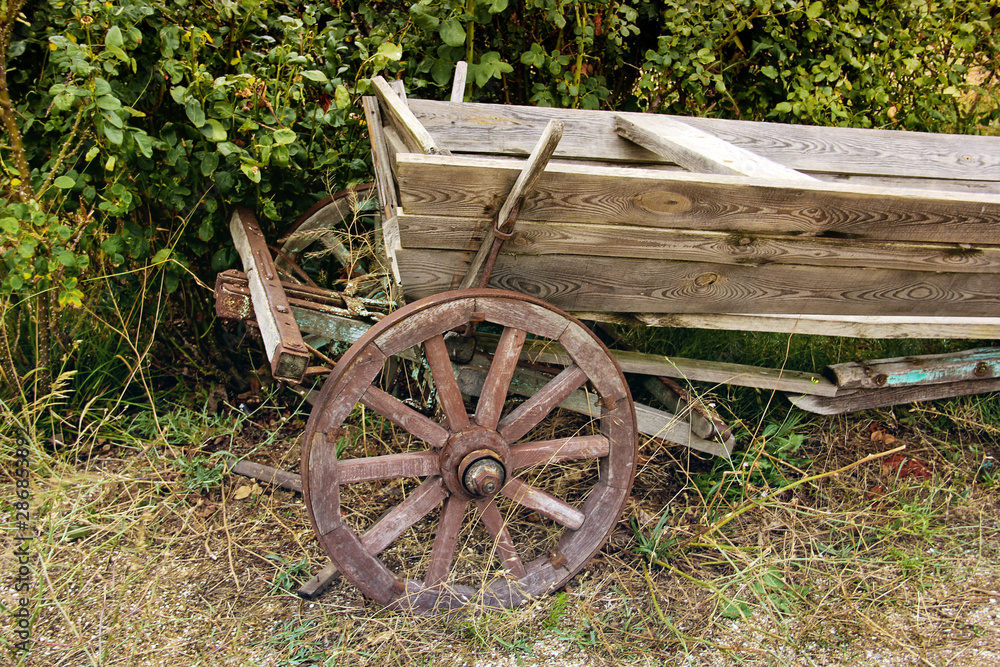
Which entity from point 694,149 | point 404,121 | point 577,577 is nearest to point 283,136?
point 404,121

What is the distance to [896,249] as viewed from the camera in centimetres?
205

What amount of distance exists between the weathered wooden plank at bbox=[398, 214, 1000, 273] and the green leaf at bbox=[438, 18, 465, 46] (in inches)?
52.9

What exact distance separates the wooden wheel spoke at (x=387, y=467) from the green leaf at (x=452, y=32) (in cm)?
180

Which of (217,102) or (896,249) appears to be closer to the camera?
(896,249)

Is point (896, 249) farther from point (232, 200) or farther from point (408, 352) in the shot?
point (232, 200)

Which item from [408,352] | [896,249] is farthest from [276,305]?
[896,249]

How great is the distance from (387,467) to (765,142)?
7.91 feet

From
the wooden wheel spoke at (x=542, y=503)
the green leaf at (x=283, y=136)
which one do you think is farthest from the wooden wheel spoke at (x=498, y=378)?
the green leaf at (x=283, y=136)

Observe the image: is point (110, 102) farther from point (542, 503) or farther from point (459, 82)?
point (542, 503)

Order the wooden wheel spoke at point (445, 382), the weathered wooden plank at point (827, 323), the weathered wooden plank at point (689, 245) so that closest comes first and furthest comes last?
1. the weathered wooden plank at point (689, 245)
2. the wooden wheel spoke at point (445, 382)
3. the weathered wooden plank at point (827, 323)

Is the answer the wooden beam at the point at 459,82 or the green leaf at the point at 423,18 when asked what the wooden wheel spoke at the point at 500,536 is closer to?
the wooden beam at the point at 459,82

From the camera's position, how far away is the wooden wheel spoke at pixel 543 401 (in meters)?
2.10

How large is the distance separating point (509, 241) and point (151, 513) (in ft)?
5.51

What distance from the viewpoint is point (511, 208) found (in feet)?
5.80
